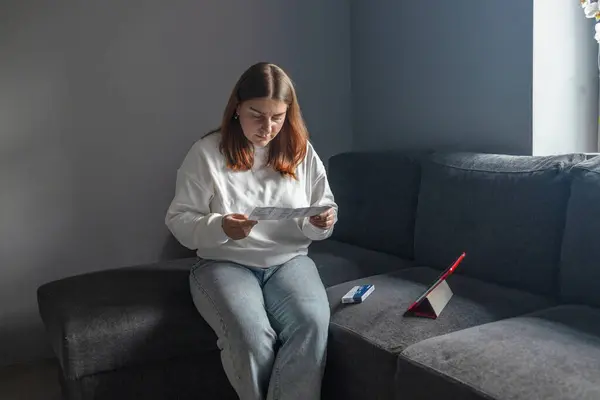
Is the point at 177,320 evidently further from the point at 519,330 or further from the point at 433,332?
the point at 519,330

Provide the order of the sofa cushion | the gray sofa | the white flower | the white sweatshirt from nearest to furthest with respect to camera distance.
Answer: the gray sofa < the sofa cushion < the white sweatshirt < the white flower

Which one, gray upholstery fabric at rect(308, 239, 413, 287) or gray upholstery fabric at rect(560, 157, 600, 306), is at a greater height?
gray upholstery fabric at rect(560, 157, 600, 306)

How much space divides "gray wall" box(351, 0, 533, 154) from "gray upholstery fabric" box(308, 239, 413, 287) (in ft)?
1.84

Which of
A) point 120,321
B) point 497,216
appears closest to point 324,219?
point 497,216

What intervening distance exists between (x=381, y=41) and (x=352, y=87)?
1.02 ft

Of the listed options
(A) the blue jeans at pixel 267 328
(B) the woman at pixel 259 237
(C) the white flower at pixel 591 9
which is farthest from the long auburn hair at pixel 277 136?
(C) the white flower at pixel 591 9

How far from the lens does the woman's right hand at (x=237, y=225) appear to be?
5.68ft

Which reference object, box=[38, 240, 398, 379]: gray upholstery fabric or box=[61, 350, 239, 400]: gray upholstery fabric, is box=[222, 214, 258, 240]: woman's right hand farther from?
box=[61, 350, 239, 400]: gray upholstery fabric

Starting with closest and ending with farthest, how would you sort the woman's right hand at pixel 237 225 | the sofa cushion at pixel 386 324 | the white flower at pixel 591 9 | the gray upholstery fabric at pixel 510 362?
the gray upholstery fabric at pixel 510 362 < the sofa cushion at pixel 386 324 < the woman's right hand at pixel 237 225 < the white flower at pixel 591 9

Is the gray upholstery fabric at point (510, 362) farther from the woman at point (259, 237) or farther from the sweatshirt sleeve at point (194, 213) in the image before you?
the sweatshirt sleeve at point (194, 213)

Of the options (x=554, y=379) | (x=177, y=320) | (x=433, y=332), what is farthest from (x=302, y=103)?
(x=554, y=379)

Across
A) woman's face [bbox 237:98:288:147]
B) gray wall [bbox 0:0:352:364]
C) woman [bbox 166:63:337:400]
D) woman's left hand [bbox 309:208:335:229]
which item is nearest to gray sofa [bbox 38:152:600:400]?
woman [bbox 166:63:337:400]

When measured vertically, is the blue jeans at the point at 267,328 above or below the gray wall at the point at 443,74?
below

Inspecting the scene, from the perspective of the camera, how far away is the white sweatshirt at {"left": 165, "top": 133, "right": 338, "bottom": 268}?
185cm
